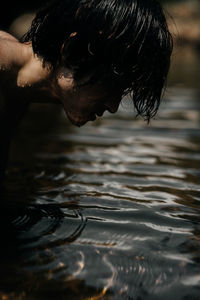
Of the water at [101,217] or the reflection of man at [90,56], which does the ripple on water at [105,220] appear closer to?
the water at [101,217]

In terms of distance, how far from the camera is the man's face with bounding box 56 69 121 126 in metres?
2.35

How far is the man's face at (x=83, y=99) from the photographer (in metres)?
2.35

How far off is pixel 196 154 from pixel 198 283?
2.20 metres

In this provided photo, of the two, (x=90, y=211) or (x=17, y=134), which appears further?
(x=17, y=134)

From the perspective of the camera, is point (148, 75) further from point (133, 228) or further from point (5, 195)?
point (5, 195)

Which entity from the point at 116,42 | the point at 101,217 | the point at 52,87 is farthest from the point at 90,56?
the point at 101,217

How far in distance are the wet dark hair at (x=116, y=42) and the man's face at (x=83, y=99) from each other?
5cm

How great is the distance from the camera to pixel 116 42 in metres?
2.24

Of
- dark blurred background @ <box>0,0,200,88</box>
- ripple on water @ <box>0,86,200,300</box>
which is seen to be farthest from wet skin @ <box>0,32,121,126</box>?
dark blurred background @ <box>0,0,200,88</box>

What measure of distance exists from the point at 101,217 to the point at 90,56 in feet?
2.72

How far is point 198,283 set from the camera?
1683 mm

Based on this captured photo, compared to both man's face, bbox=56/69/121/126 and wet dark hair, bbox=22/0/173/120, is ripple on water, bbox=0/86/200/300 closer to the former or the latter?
man's face, bbox=56/69/121/126

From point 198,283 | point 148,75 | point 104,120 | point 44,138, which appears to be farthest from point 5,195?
point 104,120

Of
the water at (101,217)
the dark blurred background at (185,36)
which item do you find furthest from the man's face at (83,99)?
the dark blurred background at (185,36)
